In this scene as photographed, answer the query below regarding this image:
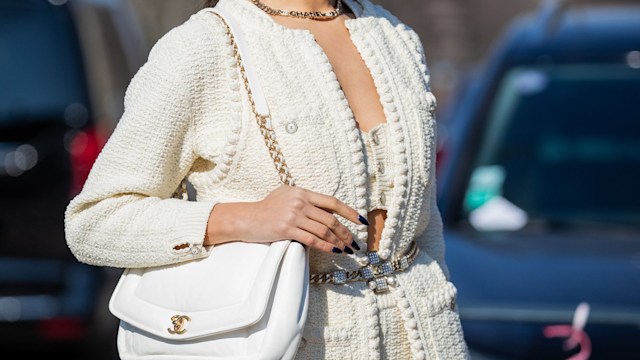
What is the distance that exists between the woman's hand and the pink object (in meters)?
1.57

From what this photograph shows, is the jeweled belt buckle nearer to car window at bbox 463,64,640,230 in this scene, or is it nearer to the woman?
the woman

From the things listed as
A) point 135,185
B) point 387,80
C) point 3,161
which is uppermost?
point 387,80

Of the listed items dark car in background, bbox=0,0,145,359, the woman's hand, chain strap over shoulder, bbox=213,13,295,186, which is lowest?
dark car in background, bbox=0,0,145,359

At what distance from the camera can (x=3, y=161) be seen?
5.56 m

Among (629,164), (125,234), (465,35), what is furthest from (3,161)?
(465,35)

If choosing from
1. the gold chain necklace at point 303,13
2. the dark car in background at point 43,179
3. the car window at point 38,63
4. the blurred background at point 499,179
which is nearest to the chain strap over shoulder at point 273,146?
the gold chain necklace at point 303,13

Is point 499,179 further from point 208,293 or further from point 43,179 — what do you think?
point 208,293

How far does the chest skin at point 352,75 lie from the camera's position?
8.07 ft

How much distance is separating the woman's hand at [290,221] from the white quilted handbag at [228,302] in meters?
0.02

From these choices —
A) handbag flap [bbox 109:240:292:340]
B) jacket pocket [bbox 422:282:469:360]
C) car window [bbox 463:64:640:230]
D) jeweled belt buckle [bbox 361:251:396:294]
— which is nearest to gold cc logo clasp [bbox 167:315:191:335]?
handbag flap [bbox 109:240:292:340]

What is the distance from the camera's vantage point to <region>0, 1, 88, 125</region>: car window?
5719mm

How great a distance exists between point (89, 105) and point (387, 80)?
350 cm

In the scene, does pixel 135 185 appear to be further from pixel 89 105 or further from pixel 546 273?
pixel 89 105

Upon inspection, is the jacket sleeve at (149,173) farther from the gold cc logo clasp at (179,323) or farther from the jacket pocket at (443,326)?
the jacket pocket at (443,326)
